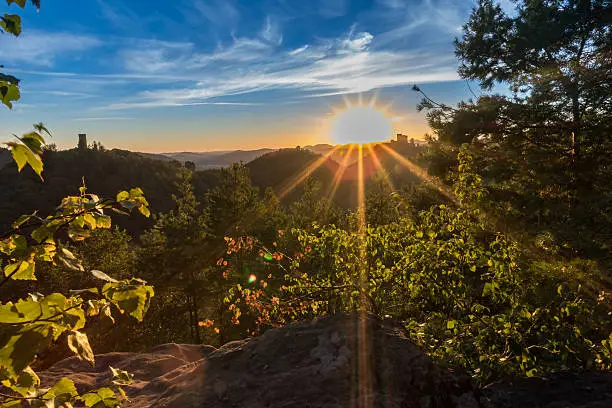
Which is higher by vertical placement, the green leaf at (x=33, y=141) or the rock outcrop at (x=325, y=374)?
the green leaf at (x=33, y=141)

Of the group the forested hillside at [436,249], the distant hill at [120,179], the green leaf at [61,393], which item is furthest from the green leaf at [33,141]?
the distant hill at [120,179]

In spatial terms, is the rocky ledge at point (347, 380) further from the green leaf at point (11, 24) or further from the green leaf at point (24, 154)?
the green leaf at point (11, 24)

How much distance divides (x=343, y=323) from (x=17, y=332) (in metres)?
3.64

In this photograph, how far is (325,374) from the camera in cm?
390

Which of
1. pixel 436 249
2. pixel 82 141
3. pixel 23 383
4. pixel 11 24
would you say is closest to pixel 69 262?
pixel 23 383

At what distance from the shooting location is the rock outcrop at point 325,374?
12.0 ft

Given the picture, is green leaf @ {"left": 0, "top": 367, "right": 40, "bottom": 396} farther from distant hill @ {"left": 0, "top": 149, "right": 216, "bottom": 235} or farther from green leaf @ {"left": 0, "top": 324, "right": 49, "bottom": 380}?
distant hill @ {"left": 0, "top": 149, "right": 216, "bottom": 235}

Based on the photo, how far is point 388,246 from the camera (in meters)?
5.23

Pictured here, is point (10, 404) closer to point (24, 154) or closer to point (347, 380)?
point (24, 154)

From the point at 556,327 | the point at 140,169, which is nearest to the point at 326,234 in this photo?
the point at 556,327

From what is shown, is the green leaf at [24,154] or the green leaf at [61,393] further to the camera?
the green leaf at [61,393]

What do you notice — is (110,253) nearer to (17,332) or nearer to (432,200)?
(432,200)

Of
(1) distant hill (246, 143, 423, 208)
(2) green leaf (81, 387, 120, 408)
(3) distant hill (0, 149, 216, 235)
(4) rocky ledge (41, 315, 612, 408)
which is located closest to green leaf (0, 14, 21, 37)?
(2) green leaf (81, 387, 120, 408)

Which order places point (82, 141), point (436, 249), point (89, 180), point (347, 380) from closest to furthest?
point (347, 380)
point (436, 249)
point (89, 180)
point (82, 141)
